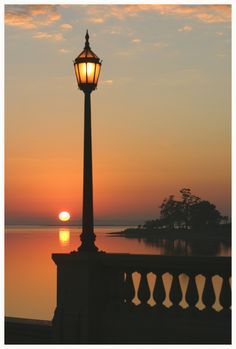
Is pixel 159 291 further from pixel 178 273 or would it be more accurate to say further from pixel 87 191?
pixel 87 191

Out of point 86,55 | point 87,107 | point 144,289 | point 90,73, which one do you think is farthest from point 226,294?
point 86,55

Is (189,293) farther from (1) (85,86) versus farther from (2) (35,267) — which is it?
(2) (35,267)

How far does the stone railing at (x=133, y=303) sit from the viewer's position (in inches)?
357

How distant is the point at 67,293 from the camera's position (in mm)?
10023

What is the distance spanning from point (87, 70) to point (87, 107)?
2.42 feet

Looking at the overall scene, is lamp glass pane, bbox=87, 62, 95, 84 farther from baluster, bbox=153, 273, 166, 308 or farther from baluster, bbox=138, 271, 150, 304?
baluster, bbox=153, 273, 166, 308

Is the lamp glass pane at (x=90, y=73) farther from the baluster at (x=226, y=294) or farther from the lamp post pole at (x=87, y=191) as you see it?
the baluster at (x=226, y=294)

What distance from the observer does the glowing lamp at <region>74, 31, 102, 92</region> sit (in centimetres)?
1061

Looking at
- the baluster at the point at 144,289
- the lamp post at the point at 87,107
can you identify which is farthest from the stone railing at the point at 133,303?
the lamp post at the point at 87,107

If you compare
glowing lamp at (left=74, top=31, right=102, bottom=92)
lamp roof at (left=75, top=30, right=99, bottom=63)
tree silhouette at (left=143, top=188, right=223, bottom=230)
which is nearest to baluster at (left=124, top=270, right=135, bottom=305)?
glowing lamp at (left=74, top=31, right=102, bottom=92)

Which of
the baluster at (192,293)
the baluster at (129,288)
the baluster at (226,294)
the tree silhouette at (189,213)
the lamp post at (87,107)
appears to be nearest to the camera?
the baluster at (226,294)

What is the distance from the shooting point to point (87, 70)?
1062cm

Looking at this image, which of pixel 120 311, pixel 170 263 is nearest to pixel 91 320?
pixel 120 311
